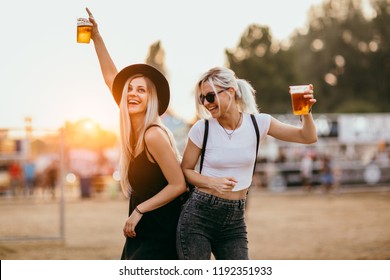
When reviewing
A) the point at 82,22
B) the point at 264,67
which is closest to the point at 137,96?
the point at 82,22

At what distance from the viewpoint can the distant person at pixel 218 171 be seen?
356 centimetres

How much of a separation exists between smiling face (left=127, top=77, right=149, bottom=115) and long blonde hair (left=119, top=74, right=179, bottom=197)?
0.02m

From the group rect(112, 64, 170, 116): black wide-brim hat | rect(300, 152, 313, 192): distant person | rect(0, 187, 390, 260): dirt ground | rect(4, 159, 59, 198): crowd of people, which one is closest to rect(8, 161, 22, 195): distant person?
rect(4, 159, 59, 198): crowd of people

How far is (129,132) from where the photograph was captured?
143 inches

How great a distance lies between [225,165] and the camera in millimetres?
3562

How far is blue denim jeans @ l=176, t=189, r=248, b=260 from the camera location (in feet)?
11.7

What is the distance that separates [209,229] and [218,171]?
325 mm

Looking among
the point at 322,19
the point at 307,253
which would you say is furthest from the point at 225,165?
the point at 322,19

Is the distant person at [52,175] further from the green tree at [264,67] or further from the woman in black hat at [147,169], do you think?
the green tree at [264,67]

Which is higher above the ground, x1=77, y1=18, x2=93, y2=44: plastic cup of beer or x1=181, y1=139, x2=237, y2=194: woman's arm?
x1=77, y1=18, x2=93, y2=44: plastic cup of beer

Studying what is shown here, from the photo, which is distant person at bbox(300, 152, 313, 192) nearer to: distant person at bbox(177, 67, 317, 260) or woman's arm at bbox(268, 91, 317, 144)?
woman's arm at bbox(268, 91, 317, 144)

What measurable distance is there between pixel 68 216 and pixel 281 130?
44.8 feet

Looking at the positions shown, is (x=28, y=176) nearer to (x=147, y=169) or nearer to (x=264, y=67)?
(x=147, y=169)
